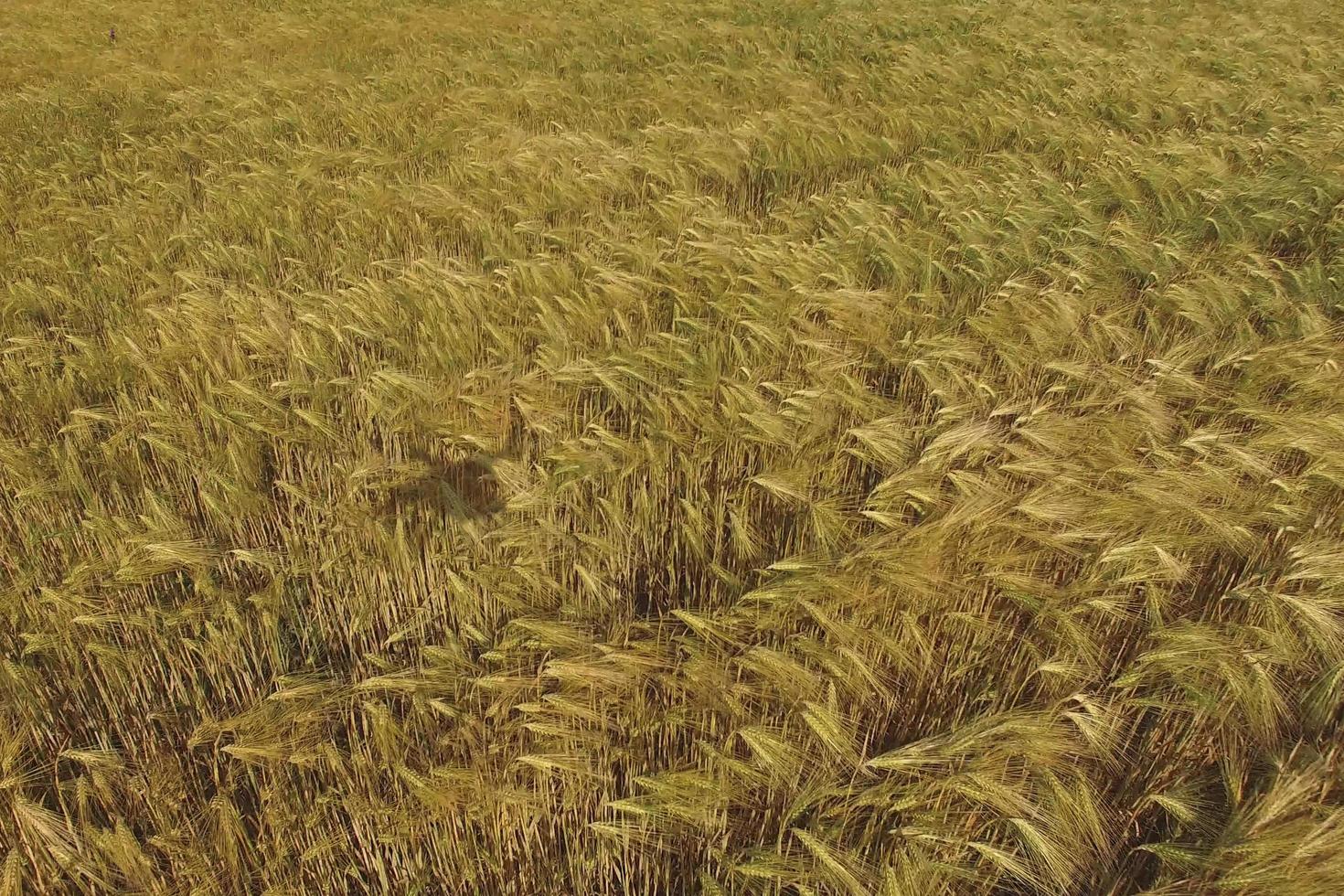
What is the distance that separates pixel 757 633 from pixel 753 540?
0.33m

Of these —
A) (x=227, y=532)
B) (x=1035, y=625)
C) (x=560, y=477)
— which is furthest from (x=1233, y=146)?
(x=227, y=532)

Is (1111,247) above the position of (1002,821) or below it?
above

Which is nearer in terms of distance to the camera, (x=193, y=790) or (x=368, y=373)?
(x=193, y=790)

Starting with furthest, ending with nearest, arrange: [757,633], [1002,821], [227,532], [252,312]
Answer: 1. [252,312]
2. [227,532]
3. [757,633]
4. [1002,821]

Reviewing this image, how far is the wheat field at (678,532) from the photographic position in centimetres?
122

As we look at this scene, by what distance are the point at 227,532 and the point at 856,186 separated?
10.1ft

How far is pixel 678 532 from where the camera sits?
1815 millimetres

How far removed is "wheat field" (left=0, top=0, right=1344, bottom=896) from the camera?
122cm

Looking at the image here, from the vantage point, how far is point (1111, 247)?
9.78 ft

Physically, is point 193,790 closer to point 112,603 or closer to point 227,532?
point 112,603

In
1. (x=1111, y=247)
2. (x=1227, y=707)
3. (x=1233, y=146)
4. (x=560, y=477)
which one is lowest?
(x=1227, y=707)

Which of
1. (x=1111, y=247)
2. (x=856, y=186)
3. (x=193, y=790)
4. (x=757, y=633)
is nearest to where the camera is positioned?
(x=193, y=790)

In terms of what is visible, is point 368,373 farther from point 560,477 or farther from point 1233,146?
point 1233,146

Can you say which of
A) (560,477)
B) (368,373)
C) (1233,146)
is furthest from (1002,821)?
(1233,146)
